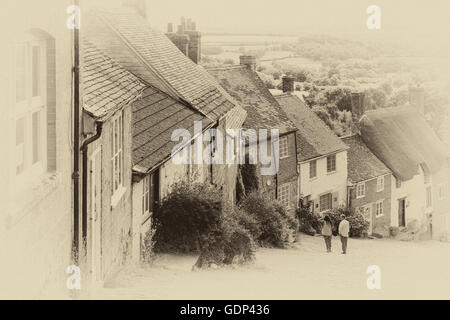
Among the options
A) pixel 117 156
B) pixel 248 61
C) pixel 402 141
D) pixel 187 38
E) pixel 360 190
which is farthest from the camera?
pixel 402 141

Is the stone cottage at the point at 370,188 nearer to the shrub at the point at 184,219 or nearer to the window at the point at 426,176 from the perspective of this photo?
the window at the point at 426,176

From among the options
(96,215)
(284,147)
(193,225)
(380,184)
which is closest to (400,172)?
(380,184)

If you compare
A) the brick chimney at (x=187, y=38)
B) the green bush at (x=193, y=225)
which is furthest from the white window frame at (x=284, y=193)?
the green bush at (x=193, y=225)

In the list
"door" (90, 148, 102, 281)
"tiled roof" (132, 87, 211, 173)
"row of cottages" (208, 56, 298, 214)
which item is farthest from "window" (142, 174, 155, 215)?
"row of cottages" (208, 56, 298, 214)

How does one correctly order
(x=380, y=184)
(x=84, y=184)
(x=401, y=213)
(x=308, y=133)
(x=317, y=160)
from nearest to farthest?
(x=84, y=184), (x=317, y=160), (x=308, y=133), (x=380, y=184), (x=401, y=213)

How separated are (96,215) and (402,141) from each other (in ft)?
134

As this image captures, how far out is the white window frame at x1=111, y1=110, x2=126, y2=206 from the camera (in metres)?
13.4

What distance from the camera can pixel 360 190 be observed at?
43906 mm

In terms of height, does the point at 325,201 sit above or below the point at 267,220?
below

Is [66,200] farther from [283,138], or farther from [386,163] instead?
[386,163]

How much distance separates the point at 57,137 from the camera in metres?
9.14

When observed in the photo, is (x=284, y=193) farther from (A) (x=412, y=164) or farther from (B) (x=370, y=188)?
(A) (x=412, y=164)

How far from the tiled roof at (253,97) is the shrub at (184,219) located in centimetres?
1729

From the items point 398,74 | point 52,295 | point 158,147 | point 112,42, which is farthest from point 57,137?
point 398,74
